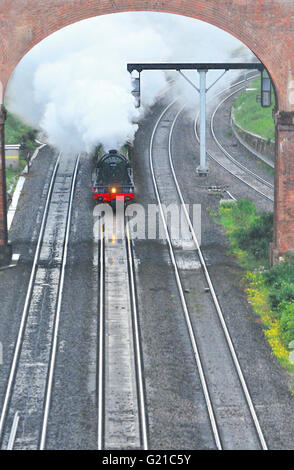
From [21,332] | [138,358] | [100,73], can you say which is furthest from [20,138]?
[138,358]

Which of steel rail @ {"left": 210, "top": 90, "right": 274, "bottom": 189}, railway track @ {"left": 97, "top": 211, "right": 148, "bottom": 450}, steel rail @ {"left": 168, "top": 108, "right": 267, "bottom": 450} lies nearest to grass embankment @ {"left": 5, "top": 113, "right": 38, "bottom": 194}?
steel rail @ {"left": 168, "top": 108, "right": 267, "bottom": 450}

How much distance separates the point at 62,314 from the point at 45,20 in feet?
29.3

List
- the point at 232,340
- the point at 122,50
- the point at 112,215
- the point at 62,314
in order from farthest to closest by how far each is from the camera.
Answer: the point at 122,50 → the point at 112,215 → the point at 62,314 → the point at 232,340

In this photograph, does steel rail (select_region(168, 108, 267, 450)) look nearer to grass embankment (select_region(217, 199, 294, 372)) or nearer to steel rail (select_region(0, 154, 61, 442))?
grass embankment (select_region(217, 199, 294, 372))

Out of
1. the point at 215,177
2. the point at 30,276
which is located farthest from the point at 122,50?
the point at 30,276

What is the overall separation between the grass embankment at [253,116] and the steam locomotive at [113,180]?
13.6 metres

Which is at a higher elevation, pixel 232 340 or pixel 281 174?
pixel 281 174

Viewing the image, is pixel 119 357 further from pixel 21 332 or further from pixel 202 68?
pixel 202 68

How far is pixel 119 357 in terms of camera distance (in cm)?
2041

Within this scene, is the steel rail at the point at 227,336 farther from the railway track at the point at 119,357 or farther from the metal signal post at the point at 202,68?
the metal signal post at the point at 202,68

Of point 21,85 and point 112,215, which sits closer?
point 112,215

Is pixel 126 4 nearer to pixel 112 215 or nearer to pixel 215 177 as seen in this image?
pixel 112 215

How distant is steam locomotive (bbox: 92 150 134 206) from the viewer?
3309 cm

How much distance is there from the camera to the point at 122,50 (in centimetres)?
6075
